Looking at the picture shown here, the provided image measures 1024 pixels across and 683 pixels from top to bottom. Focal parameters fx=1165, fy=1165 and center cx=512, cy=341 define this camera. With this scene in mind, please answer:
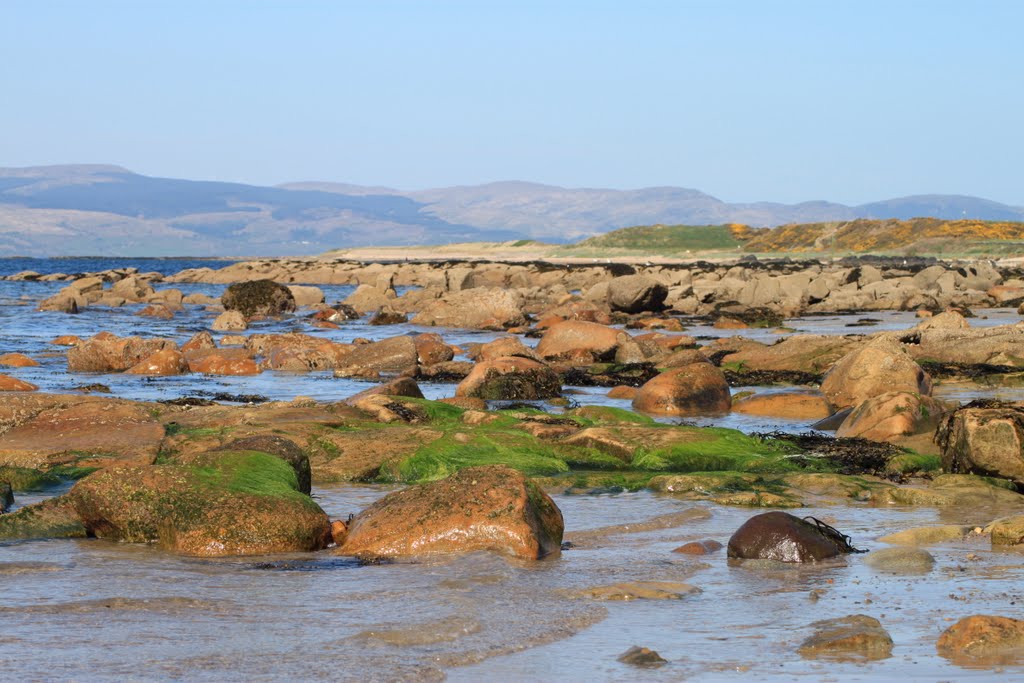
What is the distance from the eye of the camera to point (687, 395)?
15.3 meters

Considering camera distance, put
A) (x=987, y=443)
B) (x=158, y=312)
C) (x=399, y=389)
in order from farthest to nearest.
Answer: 1. (x=158, y=312)
2. (x=399, y=389)
3. (x=987, y=443)

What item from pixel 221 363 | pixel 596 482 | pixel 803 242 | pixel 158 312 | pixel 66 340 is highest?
pixel 803 242

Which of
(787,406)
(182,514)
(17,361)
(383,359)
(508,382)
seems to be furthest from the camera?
(17,361)

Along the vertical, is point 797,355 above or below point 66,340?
above

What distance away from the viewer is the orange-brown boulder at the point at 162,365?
20625mm

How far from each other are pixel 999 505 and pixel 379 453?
17.7 feet

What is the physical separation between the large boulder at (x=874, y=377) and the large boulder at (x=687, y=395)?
1400 millimetres

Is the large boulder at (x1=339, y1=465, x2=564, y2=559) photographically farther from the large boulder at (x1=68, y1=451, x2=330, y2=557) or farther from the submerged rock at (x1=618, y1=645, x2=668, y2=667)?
the submerged rock at (x1=618, y1=645, x2=668, y2=667)

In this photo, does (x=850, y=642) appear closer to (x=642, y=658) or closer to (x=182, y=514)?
(x=642, y=658)

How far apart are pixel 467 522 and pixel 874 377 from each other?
29.0 ft

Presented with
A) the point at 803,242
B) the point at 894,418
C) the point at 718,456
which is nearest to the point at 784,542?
the point at 718,456

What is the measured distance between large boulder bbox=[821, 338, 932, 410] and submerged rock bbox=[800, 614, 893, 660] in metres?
9.38

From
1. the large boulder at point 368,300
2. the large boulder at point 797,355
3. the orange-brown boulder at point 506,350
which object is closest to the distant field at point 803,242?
the large boulder at point 368,300

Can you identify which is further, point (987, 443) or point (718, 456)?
point (718, 456)
